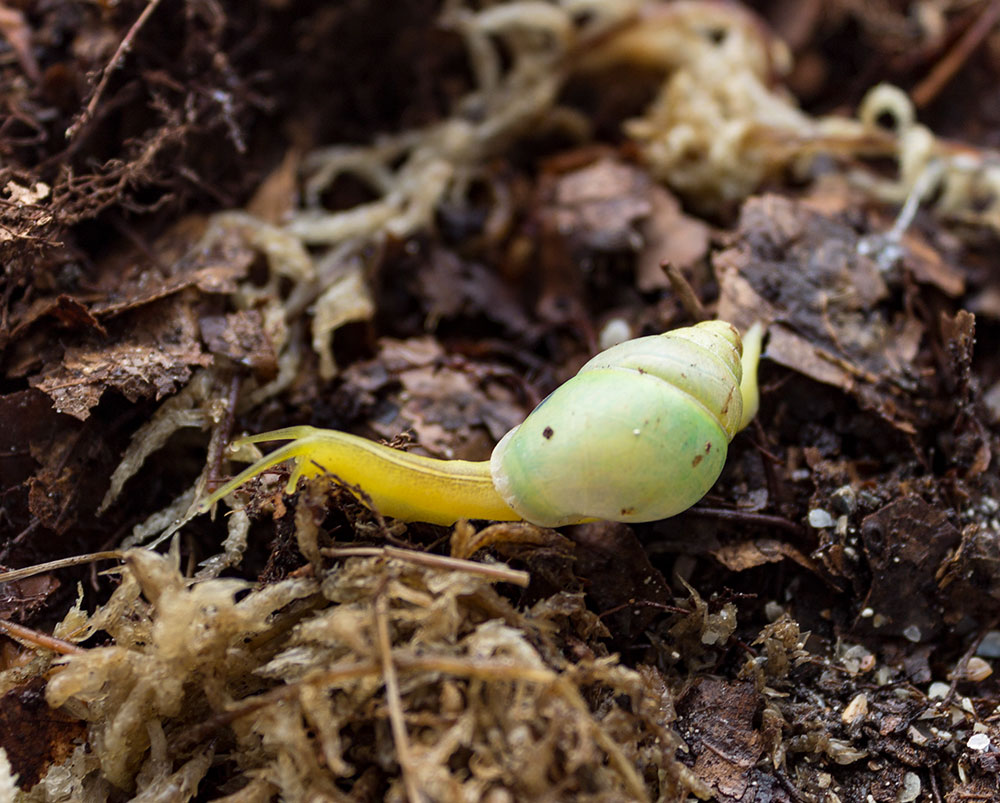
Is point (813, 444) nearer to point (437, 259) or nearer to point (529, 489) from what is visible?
point (529, 489)

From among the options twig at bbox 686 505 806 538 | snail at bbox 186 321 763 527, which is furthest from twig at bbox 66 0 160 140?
twig at bbox 686 505 806 538

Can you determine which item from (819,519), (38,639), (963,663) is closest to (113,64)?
(38,639)

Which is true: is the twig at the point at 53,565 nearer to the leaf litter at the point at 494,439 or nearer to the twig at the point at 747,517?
the leaf litter at the point at 494,439

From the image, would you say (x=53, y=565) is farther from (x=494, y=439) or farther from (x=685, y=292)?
(x=685, y=292)

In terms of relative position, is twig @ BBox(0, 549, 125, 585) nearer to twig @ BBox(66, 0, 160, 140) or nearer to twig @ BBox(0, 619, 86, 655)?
twig @ BBox(0, 619, 86, 655)

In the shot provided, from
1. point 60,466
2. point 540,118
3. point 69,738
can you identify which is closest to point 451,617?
point 69,738
